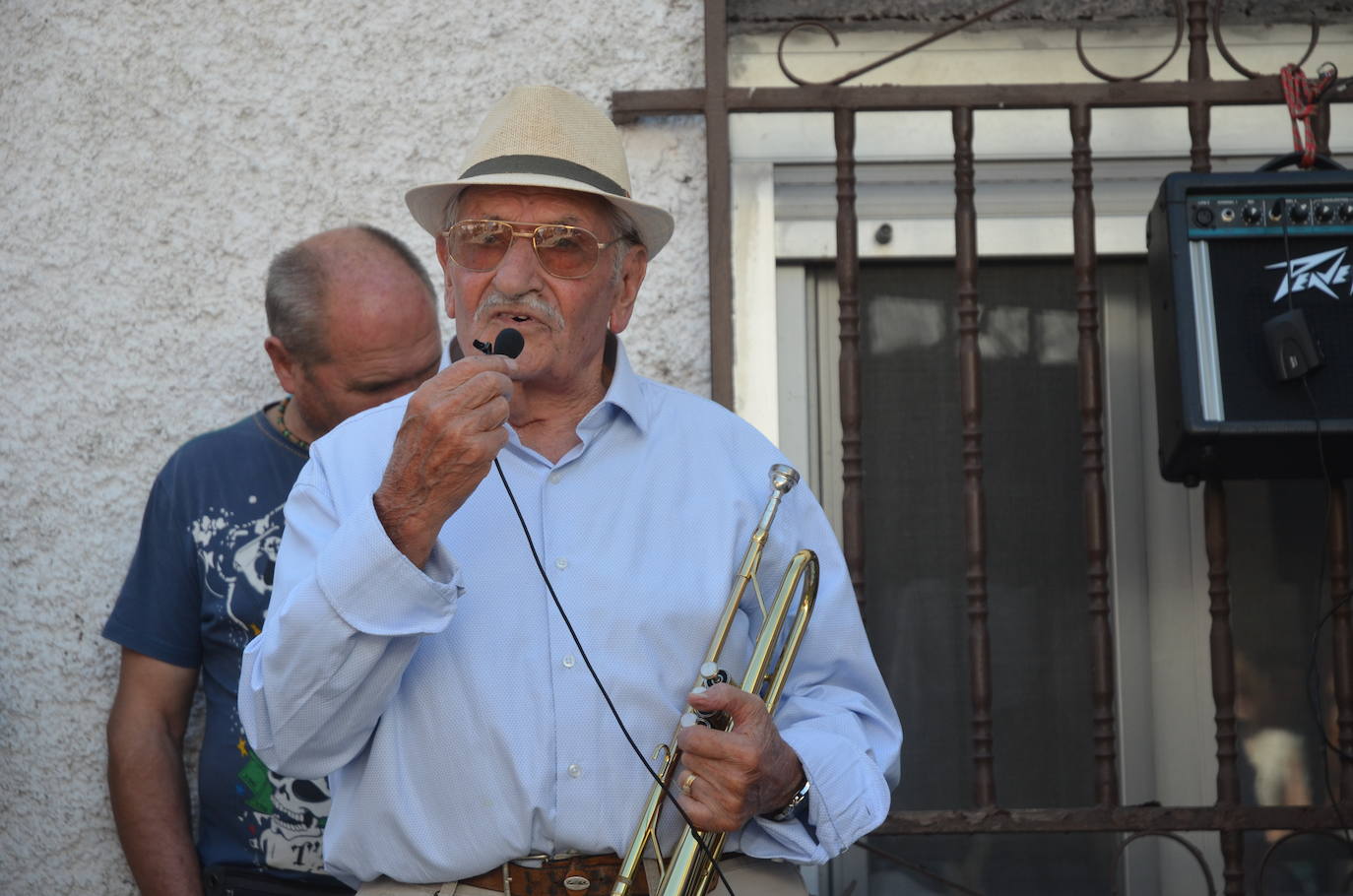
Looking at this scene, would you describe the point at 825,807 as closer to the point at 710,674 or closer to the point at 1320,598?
the point at 710,674

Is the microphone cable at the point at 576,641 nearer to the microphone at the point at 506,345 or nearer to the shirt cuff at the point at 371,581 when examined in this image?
the microphone at the point at 506,345

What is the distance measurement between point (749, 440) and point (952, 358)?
50.6 inches

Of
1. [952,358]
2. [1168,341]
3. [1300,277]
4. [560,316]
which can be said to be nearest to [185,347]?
[560,316]

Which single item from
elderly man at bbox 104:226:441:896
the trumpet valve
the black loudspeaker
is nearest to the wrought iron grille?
the black loudspeaker

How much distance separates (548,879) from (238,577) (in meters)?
1.18

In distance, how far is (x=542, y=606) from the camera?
7.87ft

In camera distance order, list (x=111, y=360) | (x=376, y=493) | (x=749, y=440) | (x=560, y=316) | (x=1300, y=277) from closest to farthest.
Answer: (x=376, y=493)
(x=560, y=316)
(x=749, y=440)
(x=1300, y=277)
(x=111, y=360)

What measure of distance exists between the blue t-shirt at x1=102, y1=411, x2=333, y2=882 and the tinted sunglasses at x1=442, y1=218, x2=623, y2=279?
0.97m

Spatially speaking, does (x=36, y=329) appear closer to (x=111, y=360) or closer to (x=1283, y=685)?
(x=111, y=360)

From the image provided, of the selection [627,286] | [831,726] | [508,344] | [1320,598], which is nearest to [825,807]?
[831,726]

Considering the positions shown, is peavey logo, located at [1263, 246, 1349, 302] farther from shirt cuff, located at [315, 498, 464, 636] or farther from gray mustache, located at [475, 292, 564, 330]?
shirt cuff, located at [315, 498, 464, 636]

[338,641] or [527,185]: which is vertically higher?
[527,185]

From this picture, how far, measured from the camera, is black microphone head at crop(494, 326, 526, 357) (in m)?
2.36

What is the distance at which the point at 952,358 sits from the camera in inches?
152
